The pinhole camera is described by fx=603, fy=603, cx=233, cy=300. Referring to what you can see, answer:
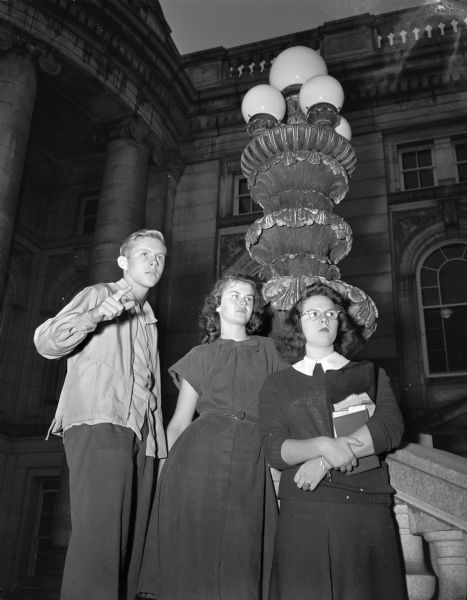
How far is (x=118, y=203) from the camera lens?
41.9ft

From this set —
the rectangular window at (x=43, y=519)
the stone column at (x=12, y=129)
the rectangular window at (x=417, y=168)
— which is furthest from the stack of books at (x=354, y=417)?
the rectangular window at (x=43, y=519)

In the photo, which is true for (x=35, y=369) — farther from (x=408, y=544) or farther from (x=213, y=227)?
(x=408, y=544)

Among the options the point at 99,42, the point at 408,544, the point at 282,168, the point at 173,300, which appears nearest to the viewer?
the point at 408,544

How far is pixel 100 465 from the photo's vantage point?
276 centimetres

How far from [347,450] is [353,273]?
423 inches

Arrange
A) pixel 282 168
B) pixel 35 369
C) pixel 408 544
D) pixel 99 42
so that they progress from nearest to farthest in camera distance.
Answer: pixel 408 544
pixel 282 168
pixel 99 42
pixel 35 369

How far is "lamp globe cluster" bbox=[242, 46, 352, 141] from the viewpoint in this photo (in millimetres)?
5383

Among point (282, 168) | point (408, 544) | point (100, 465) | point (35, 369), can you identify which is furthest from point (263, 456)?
point (35, 369)

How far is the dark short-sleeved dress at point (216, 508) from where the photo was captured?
8.77 feet

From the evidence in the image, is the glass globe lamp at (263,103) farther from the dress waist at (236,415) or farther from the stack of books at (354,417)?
the stack of books at (354,417)

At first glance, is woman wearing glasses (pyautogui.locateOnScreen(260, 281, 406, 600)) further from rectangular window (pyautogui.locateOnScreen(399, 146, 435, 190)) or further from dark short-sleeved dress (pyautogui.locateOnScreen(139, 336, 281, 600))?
rectangular window (pyautogui.locateOnScreen(399, 146, 435, 190))

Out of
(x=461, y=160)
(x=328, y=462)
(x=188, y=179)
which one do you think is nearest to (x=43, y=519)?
(x=188, y=179)

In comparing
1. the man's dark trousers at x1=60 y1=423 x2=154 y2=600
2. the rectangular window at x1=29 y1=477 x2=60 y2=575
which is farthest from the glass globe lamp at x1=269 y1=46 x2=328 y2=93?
the rectangular window at x1=29 y1=477 x2=60 y2=575

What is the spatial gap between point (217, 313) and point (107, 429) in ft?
3.40
